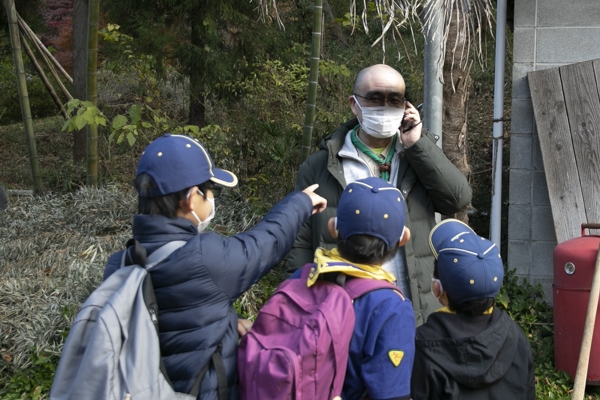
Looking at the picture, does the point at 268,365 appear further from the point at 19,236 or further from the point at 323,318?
the point at 19,236

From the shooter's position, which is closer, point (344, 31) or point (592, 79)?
point (592, 79)

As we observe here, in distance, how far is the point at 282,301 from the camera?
2.18 metres

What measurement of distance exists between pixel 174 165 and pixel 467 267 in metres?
1.03

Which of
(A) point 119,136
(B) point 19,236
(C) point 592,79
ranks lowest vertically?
(B) point 19,236

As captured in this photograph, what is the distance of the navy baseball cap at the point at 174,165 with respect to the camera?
2143 mm

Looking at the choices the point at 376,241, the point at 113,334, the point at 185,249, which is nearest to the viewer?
the point at 113,334

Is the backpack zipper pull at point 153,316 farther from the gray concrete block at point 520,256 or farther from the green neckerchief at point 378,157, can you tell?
the gray concrete block at point 520,256

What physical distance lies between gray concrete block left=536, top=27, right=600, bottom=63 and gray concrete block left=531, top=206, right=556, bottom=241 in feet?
3.60

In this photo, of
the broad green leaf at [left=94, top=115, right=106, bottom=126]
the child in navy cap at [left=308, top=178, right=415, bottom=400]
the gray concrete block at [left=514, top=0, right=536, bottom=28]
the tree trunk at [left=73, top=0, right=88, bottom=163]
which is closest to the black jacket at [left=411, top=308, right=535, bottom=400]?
the child in navy cap at [left=308, top=178, right=415, bottom=400]

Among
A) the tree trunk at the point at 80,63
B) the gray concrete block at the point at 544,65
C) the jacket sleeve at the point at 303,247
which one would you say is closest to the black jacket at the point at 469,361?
the jacket sleeve at the point at 303,247

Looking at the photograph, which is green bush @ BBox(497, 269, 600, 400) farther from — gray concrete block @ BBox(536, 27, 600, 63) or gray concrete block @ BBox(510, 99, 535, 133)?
gray concrete block @ BBox(536, 27, 600, 63)

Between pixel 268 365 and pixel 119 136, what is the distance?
4.29 meters

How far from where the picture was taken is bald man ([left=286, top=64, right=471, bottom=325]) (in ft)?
9.55

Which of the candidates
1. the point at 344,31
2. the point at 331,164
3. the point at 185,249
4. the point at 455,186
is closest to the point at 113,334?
the point at 185,249
